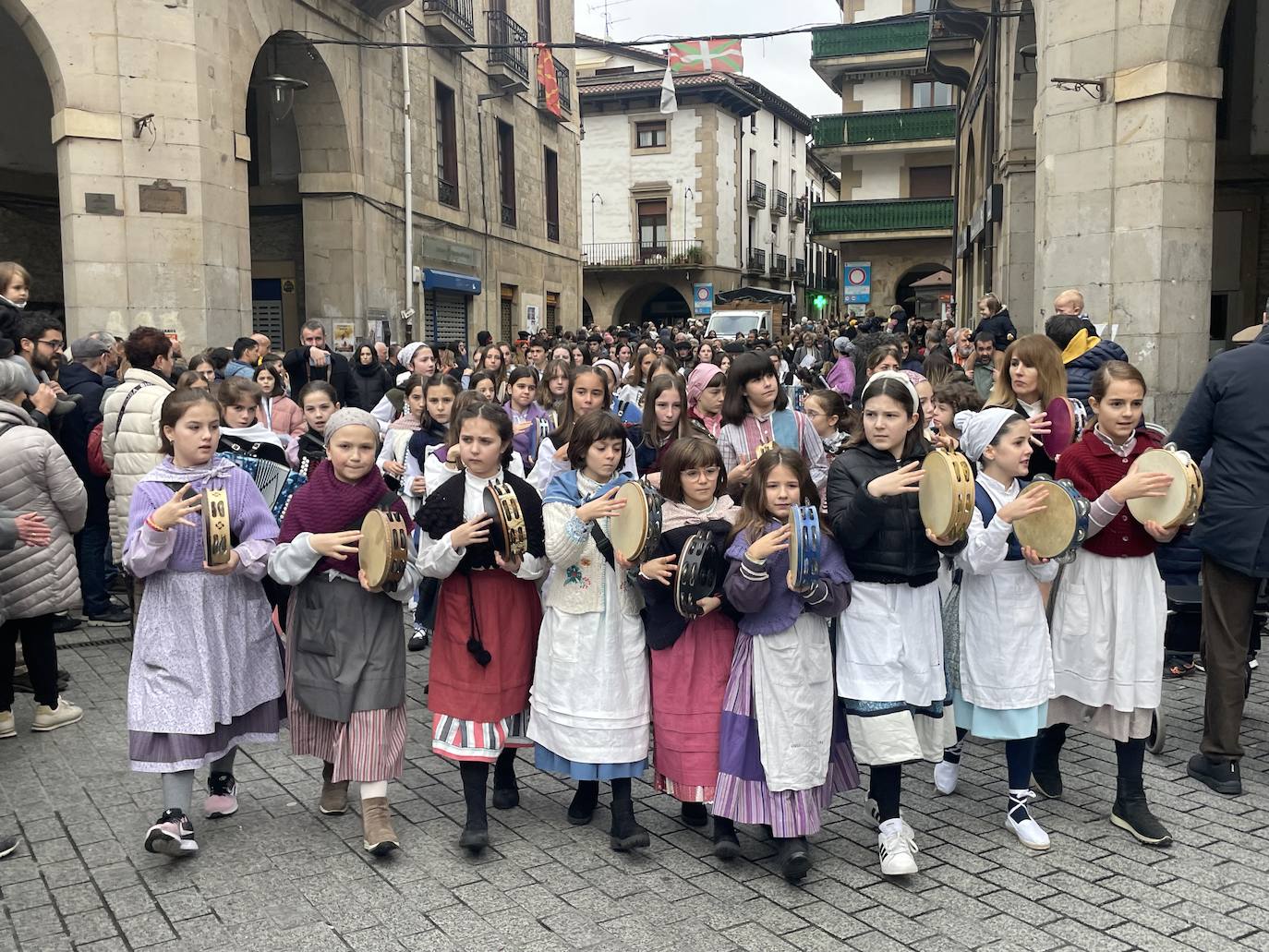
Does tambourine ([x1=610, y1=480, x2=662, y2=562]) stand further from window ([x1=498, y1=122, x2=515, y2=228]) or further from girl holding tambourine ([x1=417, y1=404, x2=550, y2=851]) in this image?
window ([x1=498, y1=122, x2=515, y2=228])

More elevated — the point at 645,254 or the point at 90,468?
the point at 645,254

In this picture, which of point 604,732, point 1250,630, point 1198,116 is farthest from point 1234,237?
point 604,732

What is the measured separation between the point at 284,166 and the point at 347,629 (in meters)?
16.4

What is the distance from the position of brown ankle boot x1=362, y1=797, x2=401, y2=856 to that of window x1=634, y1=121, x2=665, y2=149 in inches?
1905

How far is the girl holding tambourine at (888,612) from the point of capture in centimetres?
436

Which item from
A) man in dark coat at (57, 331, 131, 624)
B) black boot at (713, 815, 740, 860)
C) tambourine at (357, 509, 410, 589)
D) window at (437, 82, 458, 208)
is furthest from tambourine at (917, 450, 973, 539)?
window at (437, 82, 458, 208)

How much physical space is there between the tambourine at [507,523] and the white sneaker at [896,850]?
1772mm

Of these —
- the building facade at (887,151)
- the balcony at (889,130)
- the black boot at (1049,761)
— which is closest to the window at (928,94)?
the building facade at (887,151)

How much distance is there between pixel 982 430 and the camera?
494 centimetres

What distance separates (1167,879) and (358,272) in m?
16.4

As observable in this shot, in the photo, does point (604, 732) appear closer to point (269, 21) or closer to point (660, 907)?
point (660, 907)

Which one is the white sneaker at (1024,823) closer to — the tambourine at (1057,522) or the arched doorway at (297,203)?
the tambourine at (1057,522)

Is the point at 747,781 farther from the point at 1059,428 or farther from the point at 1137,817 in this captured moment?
the point at 1059,428

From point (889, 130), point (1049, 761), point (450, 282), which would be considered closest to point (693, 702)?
point (1049, 761)
